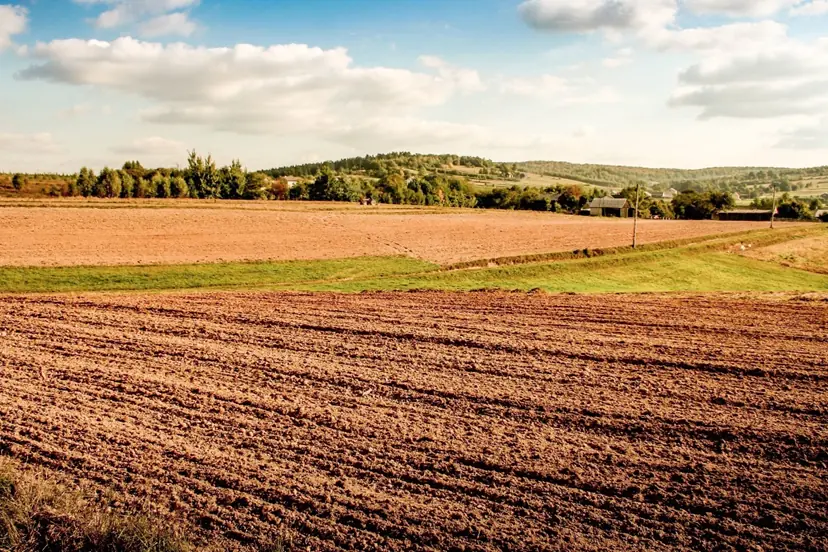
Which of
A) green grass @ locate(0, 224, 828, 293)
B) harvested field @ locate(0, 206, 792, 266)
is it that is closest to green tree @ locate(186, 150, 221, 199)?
harvested field @ locate(0, 206, 792, 266)

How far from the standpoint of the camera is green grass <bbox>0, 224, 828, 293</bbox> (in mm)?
29953

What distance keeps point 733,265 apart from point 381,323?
38231 mm

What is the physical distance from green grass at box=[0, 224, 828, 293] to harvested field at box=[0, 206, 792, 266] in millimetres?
2330

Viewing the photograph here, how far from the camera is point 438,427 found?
37.8ft

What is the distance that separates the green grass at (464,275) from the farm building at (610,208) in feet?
265

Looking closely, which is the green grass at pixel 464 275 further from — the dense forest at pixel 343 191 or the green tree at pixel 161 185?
the green tree at pixel 161 185

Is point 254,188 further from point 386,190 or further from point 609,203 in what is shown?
point 609,203

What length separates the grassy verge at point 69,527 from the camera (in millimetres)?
7680

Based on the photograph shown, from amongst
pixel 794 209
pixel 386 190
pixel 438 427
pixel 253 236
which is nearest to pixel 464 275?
pixel 253 236

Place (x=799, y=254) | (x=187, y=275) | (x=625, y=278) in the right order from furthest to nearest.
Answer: (x=799, y=254) → (x=625, y=278) → (x=187, y=275)

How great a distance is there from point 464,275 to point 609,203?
109 m

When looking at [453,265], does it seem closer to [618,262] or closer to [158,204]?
[618,262]

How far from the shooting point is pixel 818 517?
8.68 meters

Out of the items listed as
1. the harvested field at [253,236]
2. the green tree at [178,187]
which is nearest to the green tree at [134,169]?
the green tree at [178,187]
